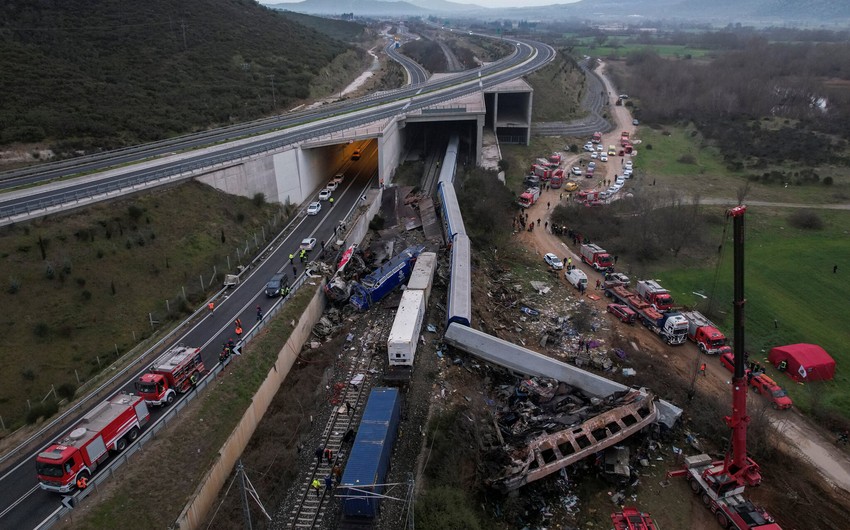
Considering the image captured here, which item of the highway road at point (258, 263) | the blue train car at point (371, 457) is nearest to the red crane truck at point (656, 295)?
the blue train car at point (371, 457)

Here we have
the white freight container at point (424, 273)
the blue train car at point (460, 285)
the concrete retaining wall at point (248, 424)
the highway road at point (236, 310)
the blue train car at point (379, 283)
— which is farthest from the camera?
the blue train car at point (379, 283)

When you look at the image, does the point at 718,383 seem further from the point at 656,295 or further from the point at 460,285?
the point at 460,285

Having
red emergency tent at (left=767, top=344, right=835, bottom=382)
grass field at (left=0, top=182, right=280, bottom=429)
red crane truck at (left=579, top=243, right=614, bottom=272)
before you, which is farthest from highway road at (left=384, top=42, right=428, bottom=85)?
red emergency tent at (left=767, top=344, right=835, bottom=382)

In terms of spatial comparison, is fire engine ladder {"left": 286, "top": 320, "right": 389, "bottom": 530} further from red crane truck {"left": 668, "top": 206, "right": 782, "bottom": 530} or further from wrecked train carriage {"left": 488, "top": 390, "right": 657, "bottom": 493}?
red crane truck {"left": 668, "top": 206, "right": 782, "bottom": 530}

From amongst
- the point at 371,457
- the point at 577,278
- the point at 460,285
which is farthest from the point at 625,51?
the point at 371,457

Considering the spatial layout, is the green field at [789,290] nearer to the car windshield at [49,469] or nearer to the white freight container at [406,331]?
the white freight container at [406,331]

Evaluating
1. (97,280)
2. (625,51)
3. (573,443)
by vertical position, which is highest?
(625,51)
